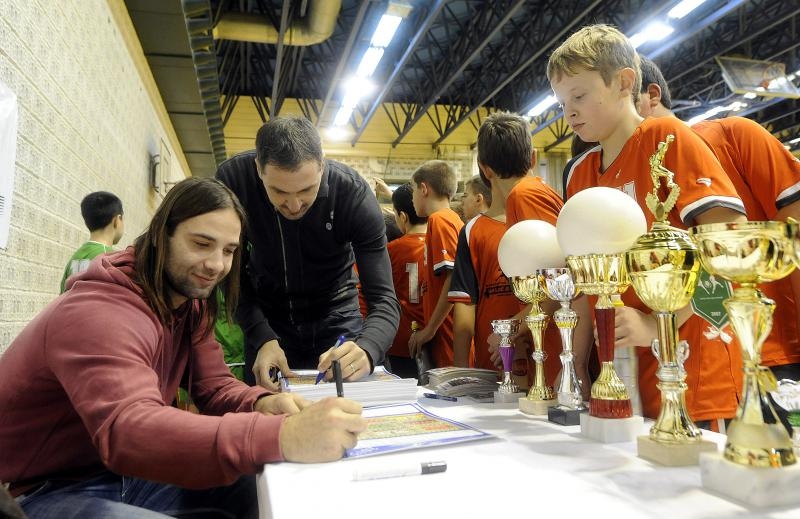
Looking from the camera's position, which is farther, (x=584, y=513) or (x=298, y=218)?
(x=298, y=218)

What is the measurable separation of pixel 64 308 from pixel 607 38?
3.98 feet

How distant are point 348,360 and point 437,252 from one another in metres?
1.34

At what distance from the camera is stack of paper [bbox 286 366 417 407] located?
1287 mm

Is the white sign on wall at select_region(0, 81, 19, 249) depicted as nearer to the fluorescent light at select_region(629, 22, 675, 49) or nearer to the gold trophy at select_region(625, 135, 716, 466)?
the gold trophy at select_region(625, 135, 716, 466)

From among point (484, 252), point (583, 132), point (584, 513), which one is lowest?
point (584, 513)

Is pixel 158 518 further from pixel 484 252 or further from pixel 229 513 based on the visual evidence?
pixel 484 252

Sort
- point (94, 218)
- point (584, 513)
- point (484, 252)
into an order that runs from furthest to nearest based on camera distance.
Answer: point (94, 218) → point (484, 252) → point (584, 513)

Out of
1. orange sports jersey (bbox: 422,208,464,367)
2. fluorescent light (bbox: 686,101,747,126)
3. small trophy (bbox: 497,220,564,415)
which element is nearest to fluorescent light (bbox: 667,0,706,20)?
fluorescent light (bbox: 686,101,747,126)

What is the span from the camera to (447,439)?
0.92 meters

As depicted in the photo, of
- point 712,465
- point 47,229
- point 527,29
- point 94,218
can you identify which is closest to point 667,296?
point 712,465

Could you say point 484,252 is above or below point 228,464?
above

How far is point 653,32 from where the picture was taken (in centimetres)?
650

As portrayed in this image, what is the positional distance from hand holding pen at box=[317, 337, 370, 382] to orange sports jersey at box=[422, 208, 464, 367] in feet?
3.93

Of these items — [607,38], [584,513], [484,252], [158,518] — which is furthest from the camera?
[484,252]
